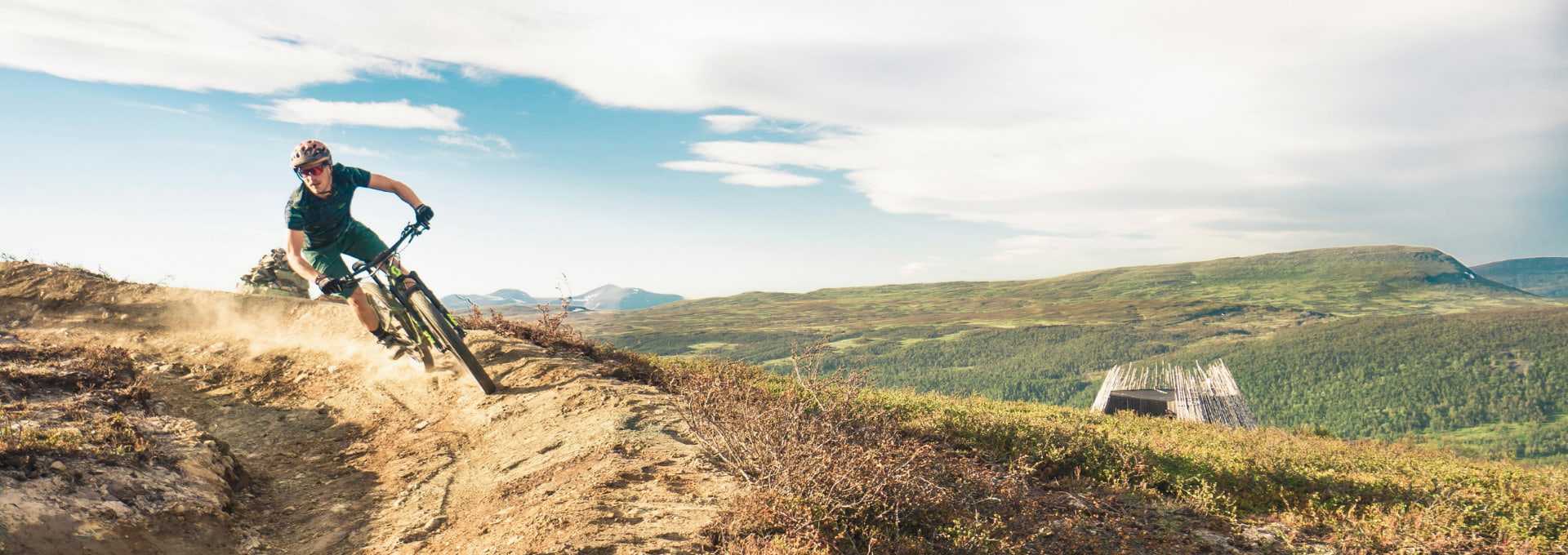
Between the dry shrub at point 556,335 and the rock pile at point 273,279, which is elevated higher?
the rock pile at point 273,279

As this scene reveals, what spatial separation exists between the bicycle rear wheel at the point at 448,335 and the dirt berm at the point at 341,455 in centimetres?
24

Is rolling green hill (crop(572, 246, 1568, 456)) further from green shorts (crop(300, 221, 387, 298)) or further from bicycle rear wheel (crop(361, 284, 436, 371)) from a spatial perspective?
green shorts (crop(300, 221, 387, 298))

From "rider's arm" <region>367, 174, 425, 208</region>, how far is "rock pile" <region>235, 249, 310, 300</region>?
377 inches

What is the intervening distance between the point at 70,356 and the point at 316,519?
499 cm

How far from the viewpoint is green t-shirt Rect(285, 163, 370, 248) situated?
6578mm

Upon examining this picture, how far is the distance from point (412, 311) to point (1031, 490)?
703 cm

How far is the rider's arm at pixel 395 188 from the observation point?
712 cm

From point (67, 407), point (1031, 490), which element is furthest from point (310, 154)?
point (1031, 490)

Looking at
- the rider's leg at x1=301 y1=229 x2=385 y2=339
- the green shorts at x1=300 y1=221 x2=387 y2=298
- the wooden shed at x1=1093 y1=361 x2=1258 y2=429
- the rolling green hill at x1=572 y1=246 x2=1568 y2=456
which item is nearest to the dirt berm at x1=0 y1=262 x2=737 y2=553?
the rider's leg at x1=301 y1=229 x2=385 y2=339

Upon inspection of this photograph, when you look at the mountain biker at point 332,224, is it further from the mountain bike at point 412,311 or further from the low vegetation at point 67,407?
the low vegetation at point 67,407

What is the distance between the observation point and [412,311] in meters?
7.57

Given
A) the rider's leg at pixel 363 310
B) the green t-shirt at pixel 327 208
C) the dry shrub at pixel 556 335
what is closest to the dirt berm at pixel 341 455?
the dry shrub at pixel 556 335

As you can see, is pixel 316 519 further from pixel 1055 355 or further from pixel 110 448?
pixel 1055 355

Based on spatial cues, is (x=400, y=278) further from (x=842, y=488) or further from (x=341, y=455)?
(x=842, y=488)
